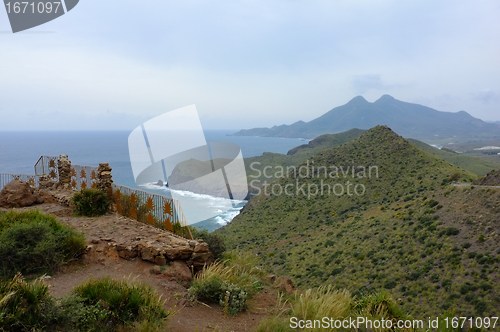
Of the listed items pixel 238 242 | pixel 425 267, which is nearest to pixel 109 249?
pixel 425 267

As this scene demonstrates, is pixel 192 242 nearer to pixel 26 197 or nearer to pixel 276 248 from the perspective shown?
pixel 26 197

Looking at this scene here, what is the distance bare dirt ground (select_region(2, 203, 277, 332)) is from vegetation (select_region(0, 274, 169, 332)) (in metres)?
0.35

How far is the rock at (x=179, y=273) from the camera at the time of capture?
5.77m

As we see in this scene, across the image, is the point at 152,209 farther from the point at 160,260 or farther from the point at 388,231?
the point at 388,231

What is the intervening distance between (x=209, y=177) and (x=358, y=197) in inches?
2075

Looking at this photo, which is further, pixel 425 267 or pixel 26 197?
pixel 425 267

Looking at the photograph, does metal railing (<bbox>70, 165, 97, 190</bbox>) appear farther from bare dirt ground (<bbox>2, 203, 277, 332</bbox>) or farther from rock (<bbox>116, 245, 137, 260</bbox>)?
rock (<bbox>116, 245, 137, 260</bbox>)

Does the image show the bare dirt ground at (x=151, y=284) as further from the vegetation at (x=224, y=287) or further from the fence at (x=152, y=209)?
the fence at (x=152, y=209)

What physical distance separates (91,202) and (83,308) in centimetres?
581

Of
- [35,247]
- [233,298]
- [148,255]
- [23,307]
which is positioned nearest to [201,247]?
[148,255]

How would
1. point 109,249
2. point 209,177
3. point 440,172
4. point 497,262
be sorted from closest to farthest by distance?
point 109,249, point 497,262, point 440,172, point 209,177

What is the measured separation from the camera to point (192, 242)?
647 cm

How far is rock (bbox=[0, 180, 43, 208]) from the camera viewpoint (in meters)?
9.61

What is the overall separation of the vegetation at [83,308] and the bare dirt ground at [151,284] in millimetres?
348
